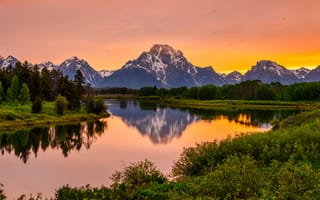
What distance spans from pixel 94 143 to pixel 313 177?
48093 millimetres

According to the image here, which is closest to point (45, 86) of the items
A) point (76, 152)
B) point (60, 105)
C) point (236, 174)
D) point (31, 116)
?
point (60, 105)

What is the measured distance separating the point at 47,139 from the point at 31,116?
2642 cm

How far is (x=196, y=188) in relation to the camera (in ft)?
49.8

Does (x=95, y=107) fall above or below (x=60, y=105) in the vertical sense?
below

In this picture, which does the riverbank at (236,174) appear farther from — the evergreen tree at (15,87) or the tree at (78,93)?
the tree at (78,93)

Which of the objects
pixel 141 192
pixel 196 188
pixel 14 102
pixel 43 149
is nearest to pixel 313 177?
pixel 196 188

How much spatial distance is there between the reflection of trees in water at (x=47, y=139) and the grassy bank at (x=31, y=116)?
18.4 feet

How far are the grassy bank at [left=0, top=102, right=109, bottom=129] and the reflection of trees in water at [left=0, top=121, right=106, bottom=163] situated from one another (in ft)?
18.4

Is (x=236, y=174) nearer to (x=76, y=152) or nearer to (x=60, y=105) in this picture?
(x=76, y=152)

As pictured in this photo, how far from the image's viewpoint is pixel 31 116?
3430 inches

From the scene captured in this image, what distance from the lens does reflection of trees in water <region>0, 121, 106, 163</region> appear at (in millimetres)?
53319

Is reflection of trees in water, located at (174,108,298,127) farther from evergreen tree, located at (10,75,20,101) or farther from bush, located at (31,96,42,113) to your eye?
evergreen tree, located at (10,75,20,101)

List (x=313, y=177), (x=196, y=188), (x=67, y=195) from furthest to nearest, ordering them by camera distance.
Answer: (x=67, y=195)
(x=196, y=188)
(x=313, y=177)

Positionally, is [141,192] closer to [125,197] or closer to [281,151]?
[125,197]
